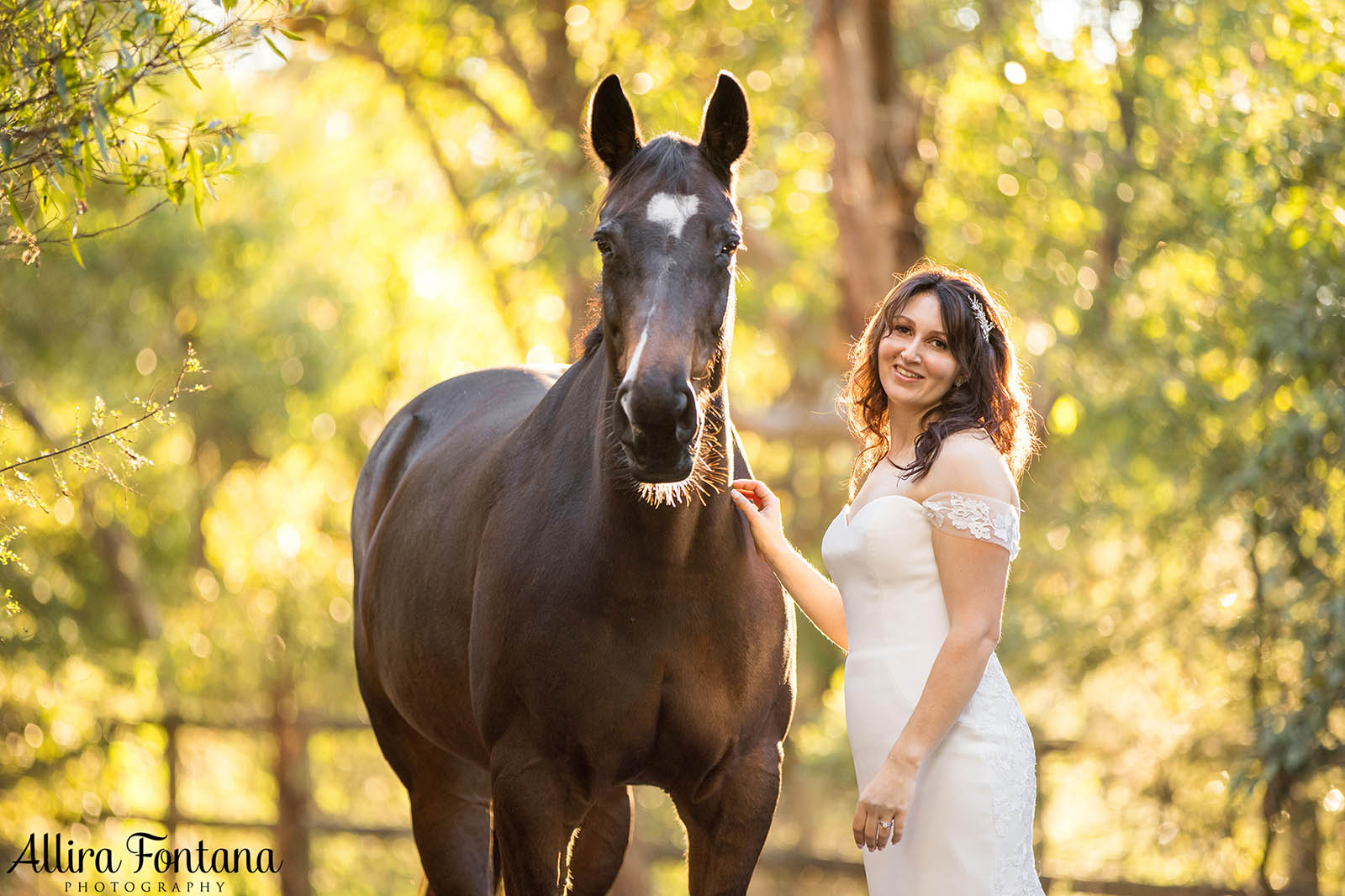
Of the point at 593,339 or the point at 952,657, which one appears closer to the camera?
the point at 952,657

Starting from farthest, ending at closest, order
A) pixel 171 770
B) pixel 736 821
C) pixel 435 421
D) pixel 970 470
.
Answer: pixel 171 770
pixel 435 421
pixel 736 821
pixel 970 470

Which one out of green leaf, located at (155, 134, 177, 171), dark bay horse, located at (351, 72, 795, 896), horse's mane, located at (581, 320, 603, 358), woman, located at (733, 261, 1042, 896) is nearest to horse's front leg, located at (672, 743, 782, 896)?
dark bay horse, located at (351, 72, 795, 896)

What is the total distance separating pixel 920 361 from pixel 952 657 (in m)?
0.71

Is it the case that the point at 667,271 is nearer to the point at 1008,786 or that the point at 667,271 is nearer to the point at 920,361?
the point at 920,361

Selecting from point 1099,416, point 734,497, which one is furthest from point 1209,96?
point 734,497

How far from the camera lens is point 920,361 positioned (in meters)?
2.93

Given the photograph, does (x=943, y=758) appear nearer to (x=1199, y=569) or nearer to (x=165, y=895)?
(x=1199, y=569)

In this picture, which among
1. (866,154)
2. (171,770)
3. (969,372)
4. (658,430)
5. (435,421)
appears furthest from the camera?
(171,770)

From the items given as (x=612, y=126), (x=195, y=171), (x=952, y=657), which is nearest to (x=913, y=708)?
(x=952, y=657)

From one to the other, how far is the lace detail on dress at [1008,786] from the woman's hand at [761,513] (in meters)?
0.67

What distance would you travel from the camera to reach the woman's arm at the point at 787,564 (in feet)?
10.7

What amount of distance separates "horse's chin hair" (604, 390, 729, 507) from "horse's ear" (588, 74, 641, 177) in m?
0.67

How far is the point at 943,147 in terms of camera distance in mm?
11117

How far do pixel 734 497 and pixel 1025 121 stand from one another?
790cm
